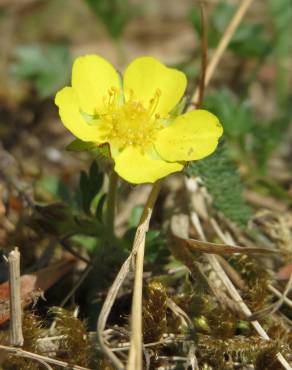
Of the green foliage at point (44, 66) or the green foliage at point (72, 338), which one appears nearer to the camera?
the green foliage at point (72, 338)

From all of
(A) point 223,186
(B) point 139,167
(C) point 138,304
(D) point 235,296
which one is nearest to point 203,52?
(A) point 223,186

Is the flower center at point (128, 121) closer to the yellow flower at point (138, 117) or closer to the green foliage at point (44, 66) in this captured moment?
the yellow flower at point (138, 117)

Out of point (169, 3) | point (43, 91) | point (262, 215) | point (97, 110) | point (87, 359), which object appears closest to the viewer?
point (87, 359)

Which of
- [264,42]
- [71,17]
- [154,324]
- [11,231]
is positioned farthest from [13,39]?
[154,324]

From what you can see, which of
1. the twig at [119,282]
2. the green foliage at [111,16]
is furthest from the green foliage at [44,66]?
the twig at [119,282]

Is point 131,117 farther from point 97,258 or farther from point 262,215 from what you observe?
point 262,215

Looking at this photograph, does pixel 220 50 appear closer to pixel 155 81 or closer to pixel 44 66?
pixel 155 81

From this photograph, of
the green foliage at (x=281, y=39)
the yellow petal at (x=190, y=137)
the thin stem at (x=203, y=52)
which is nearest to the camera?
the yellow petal at (x=190, y=137)
